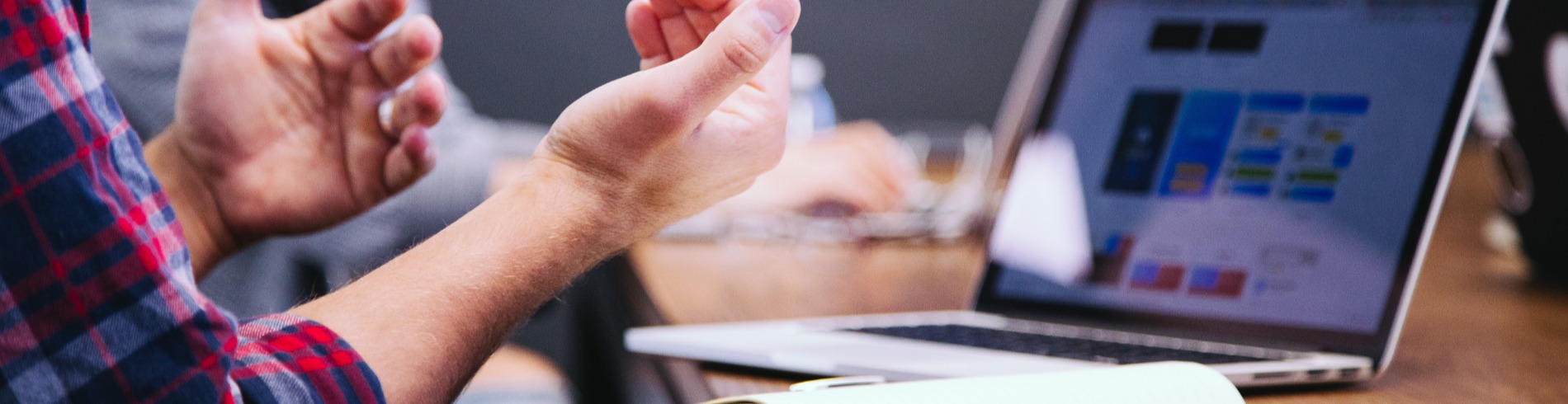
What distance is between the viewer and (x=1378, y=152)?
62 centimetres

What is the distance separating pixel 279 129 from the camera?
2.59 ft

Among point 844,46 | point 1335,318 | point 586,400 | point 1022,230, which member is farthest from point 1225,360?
point 844,46

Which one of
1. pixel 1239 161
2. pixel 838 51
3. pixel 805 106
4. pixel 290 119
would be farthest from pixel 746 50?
pixel 838 51

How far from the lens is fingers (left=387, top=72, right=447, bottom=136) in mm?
725

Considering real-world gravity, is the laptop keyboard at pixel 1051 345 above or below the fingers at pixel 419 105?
below

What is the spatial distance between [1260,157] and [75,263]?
1.96ft

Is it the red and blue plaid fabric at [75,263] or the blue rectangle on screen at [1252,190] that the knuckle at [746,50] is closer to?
the red and blue plaid fabric at [75,263]

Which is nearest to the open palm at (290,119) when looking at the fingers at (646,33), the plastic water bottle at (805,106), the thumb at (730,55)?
the fingers at (646,33)

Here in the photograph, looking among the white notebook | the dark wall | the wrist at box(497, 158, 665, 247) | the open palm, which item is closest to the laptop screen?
the white notebook

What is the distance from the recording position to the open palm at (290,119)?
0.77 meters

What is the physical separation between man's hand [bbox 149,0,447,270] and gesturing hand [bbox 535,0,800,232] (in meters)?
0.24

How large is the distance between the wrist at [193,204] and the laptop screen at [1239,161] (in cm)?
54

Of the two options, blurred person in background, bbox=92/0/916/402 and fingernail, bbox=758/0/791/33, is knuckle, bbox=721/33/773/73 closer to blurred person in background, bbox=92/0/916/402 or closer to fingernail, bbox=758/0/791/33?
fingernail, bbox=758/0/791/33

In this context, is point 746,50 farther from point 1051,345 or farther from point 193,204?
point 193,204
